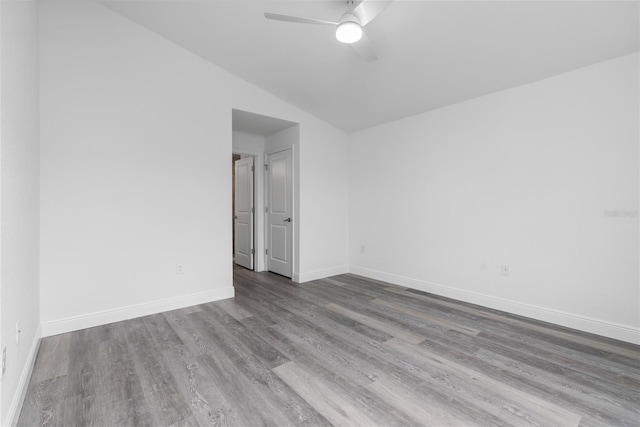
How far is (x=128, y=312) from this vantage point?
302 centimetres

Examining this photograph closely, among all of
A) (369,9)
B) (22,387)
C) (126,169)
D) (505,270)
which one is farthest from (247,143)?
(505,270)

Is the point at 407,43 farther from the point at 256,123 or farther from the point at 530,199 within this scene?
the point at 256,123

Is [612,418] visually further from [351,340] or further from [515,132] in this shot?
[515,132]

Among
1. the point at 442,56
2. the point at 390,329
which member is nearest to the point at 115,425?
the point at 390,329

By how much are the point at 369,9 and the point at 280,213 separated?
334cm

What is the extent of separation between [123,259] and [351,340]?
7.95 ft

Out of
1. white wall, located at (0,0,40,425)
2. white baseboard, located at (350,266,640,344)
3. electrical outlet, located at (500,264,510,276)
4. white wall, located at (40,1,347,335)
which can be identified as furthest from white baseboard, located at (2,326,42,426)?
electrical outlet, located at (500,264,510,276)

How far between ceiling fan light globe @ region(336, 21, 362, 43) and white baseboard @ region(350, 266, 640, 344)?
3023 millimetres

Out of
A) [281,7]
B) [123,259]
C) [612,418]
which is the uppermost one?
[281,7]

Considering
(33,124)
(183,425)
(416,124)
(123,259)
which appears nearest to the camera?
(183,425)

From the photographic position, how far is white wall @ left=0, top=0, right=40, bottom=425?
1.51 metres

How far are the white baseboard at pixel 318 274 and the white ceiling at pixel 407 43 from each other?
2593mm

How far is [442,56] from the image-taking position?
2.89 meters

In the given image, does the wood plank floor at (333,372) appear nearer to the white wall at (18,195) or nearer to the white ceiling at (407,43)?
the white wall at (18,195)
